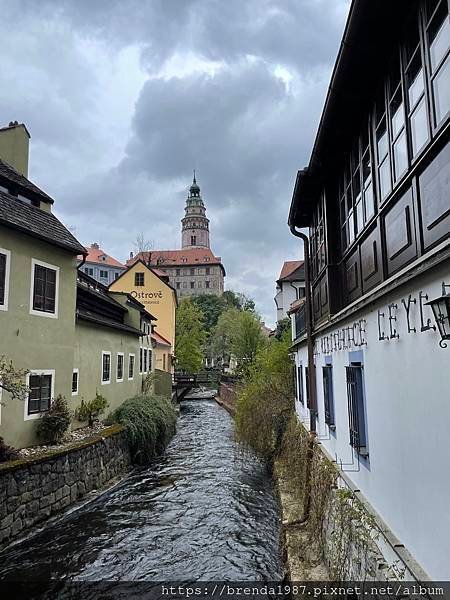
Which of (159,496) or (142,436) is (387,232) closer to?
(159,496)

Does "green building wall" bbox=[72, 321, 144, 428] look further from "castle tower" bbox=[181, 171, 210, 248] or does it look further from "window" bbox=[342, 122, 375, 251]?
"castle tower" bbox=[181, 171, 210, 248]

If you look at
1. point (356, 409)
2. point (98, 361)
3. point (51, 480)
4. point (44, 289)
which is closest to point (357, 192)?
point (356, 409)

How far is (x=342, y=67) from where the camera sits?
484 cm

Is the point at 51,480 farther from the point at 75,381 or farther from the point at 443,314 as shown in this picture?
the point at 443,314

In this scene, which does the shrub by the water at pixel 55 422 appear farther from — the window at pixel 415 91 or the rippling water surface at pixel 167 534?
the window at pixel 415 91

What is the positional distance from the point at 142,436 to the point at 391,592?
1300cm

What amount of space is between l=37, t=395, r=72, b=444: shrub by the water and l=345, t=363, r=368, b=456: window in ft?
27.1

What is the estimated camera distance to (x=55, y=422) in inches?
444

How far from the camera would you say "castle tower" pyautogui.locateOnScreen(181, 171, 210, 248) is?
111 m

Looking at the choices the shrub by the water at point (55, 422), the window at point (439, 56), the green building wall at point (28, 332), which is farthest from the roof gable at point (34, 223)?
the window at point (439, 56)

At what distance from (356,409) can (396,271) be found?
6.42 ft

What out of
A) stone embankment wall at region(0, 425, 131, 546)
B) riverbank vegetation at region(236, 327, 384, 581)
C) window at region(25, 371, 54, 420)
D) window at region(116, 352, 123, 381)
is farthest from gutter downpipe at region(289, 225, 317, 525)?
window at region(116, 352, 123, 381)

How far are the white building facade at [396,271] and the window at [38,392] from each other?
7.59 m

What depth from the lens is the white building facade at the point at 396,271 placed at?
3.25 m
